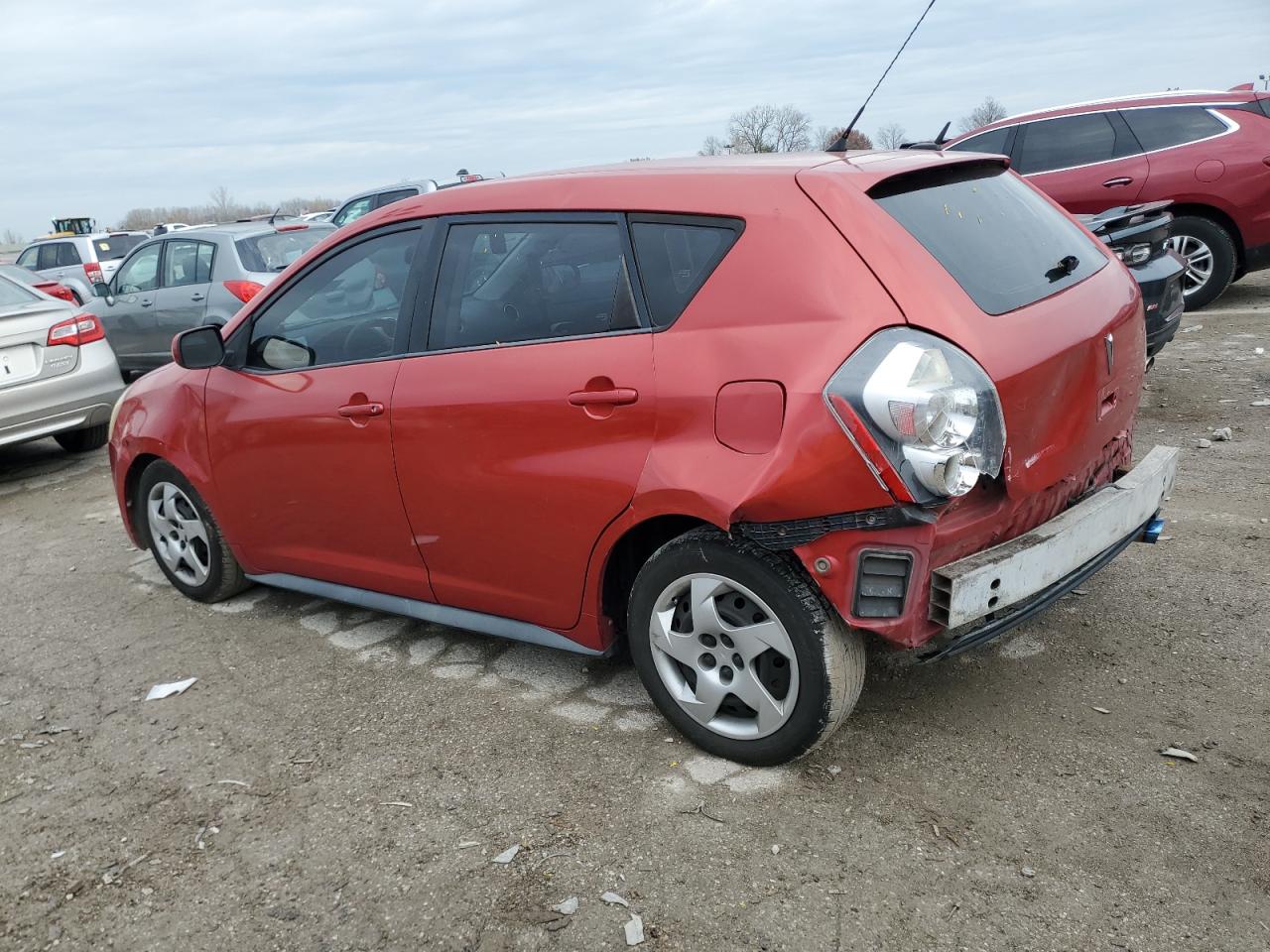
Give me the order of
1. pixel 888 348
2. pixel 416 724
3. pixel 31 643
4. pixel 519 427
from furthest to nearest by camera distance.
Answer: pixel 31 643
pixel 416 724
pixel 519 427
pixel 888 348

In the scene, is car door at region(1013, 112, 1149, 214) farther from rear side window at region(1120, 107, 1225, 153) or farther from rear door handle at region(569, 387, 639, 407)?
rear door handle at region(569, 387, 639, 407)

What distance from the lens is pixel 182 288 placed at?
32.7 feet

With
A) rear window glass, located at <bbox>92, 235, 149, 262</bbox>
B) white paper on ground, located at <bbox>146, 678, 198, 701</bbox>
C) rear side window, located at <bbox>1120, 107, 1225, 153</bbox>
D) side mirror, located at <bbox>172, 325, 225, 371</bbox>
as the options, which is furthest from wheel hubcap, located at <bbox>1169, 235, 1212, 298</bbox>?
rear window glass, located at <bbox>92, 235, 149, 262</bbox>

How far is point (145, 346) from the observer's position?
34.0ft

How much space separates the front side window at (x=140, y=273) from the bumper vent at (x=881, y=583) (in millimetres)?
9582

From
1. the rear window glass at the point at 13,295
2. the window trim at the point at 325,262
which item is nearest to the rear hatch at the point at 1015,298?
the window trim at the point at 325,262

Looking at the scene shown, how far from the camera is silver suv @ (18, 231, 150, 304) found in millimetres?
19031

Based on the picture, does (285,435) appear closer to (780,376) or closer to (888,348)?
(780,376)

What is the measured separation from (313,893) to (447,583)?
1183 millimetres

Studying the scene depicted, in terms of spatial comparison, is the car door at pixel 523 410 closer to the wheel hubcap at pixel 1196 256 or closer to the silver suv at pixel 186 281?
the silver suv at pixel 186 281

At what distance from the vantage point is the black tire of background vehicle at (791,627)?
2719mm

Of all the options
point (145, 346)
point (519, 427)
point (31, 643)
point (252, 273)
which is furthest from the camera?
point (145, 346)

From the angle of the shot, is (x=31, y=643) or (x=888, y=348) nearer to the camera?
(x=888, y=348)

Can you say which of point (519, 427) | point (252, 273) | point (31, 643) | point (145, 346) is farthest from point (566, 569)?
point (145, 346)
